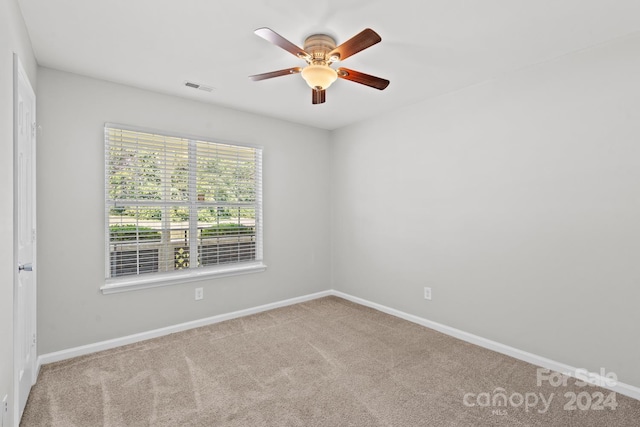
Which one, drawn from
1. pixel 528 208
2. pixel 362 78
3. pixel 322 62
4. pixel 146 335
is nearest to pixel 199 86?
pixel 322 62

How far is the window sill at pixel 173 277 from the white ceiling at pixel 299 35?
1.86m

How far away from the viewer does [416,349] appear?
291 cm

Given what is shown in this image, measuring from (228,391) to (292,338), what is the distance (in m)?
0.97

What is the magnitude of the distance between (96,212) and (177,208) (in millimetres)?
704

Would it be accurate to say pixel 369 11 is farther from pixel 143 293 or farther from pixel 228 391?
pixel 143 293

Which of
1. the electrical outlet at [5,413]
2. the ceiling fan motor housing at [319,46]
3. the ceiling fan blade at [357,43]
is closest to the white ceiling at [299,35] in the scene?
the ceiling fan motor housing at [319,46]

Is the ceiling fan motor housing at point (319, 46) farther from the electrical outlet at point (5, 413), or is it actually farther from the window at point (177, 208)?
the electrical outlet at point (5, 413)

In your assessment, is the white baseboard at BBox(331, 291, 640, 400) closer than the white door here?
No

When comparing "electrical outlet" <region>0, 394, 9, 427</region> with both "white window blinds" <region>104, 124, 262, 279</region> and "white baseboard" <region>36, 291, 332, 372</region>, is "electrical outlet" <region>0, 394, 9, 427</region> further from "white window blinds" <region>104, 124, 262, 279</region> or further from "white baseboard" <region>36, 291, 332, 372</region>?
"white window blinds" <region>104, 124, 262, 279</region>

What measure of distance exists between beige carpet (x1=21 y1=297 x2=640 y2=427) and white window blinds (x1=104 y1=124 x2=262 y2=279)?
0.82m

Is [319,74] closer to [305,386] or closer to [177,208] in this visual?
[177,208]

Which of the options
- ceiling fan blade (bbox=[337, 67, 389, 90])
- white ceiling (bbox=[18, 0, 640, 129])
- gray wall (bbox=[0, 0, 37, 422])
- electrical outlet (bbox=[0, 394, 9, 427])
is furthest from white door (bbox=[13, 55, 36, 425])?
ceiling fan blade (bbox=[337, 67, 389, 90])

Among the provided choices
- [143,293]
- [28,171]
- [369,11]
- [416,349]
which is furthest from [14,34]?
[416,349]

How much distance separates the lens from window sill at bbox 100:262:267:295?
2.98 m
